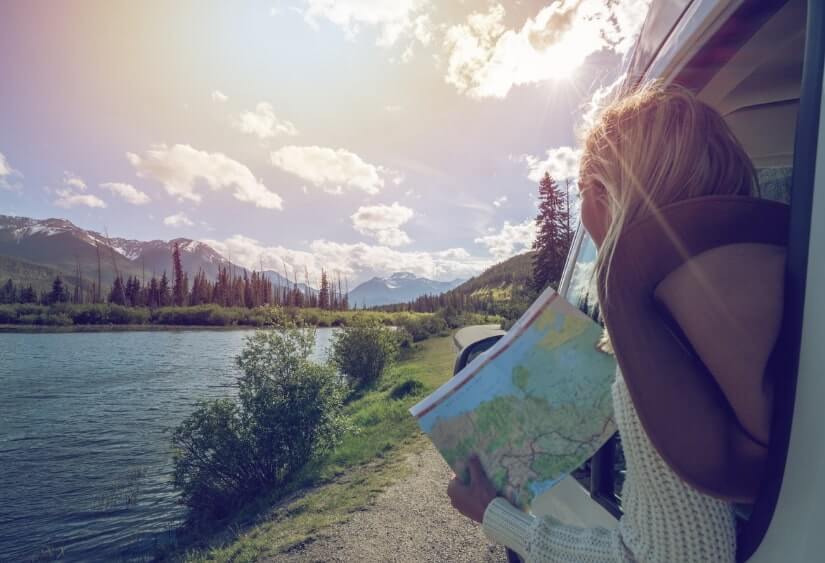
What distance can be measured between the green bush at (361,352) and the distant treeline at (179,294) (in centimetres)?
5569

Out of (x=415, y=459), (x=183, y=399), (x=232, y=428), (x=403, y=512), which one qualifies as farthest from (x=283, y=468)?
(x=183, y=399)

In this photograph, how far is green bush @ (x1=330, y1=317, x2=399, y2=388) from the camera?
888 inches

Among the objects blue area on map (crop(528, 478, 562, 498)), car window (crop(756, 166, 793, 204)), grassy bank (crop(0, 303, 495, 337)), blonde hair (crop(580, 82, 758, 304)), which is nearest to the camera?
blonde hair (crop(580, 82, 758, 304))

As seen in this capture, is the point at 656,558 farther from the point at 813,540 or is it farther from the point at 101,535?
the point at 101,535

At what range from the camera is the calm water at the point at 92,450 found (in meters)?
11.1

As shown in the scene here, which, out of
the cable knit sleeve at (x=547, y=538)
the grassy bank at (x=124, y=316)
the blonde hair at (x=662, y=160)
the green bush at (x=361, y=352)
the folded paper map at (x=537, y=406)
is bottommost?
the green bush at (x=361, y=352)

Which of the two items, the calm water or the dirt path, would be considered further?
the calm water

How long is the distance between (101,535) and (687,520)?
13.8 metres

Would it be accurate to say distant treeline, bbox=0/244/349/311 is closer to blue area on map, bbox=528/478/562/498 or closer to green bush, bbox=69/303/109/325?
green bush, bbox=69/303/109/325

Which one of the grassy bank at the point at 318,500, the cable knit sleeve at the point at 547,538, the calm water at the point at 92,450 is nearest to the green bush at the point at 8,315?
the calm water at the point at 92,450

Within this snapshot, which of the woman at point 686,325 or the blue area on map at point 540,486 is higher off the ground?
the woman at point 686,325

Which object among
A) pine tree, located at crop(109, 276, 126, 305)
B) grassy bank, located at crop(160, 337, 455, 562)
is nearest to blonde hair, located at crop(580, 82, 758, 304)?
grassy bank, located at crop(160, 337, 455, 562)

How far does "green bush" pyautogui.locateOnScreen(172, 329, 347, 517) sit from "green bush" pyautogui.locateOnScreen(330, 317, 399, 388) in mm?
11102

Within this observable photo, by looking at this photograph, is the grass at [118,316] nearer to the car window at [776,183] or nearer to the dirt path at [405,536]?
the dirt path at [405,536]
